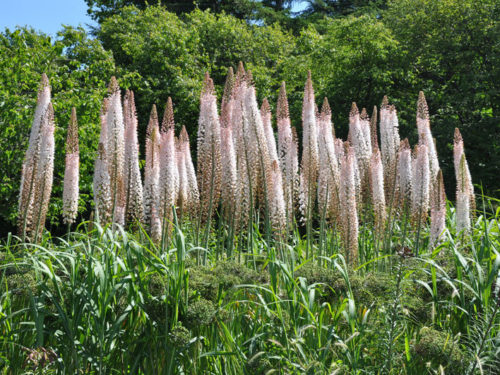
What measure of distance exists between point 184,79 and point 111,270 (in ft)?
57.7

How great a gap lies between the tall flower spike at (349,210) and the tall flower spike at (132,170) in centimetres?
194

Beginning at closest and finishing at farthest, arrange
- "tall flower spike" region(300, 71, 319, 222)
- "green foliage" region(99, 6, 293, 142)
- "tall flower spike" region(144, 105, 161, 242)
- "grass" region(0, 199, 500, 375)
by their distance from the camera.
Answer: "grass" region(0, 199, 500, 375) → "tall flower spike" region(144, 105, 161, 242) → "tall flower spike" region(300, 71, 319, 222) → "green foliage" region(99, 6, 293, 142)

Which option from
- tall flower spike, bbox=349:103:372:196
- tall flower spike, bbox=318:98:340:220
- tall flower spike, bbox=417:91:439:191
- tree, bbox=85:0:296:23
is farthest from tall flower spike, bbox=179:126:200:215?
tree, bbox=85:0:296:23

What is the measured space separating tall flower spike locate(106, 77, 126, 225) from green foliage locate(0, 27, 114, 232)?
7796 millimetres

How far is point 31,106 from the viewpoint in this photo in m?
13.4

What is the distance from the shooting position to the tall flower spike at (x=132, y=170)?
17.4ft

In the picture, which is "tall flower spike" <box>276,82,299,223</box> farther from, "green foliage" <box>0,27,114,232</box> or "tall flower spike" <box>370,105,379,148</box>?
"green foliage" <box>0,27,114,232</box>

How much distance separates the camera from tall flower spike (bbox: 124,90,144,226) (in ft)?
17.4

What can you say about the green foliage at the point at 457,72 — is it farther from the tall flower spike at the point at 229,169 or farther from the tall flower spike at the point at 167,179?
the tall flower spike at the point at 167,179

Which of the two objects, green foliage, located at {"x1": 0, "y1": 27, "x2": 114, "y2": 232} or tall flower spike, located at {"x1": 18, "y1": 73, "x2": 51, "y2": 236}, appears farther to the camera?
green foliage, located at {"x1": 0, "y1": 27, "x2": 114, "y2": 232}

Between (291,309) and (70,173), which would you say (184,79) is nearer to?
(70,173)

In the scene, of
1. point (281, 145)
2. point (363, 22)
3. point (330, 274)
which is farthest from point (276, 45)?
point (330, 274)

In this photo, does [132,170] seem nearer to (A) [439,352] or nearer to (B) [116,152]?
(B) [116,152]

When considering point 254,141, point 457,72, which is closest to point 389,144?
point 254,141
